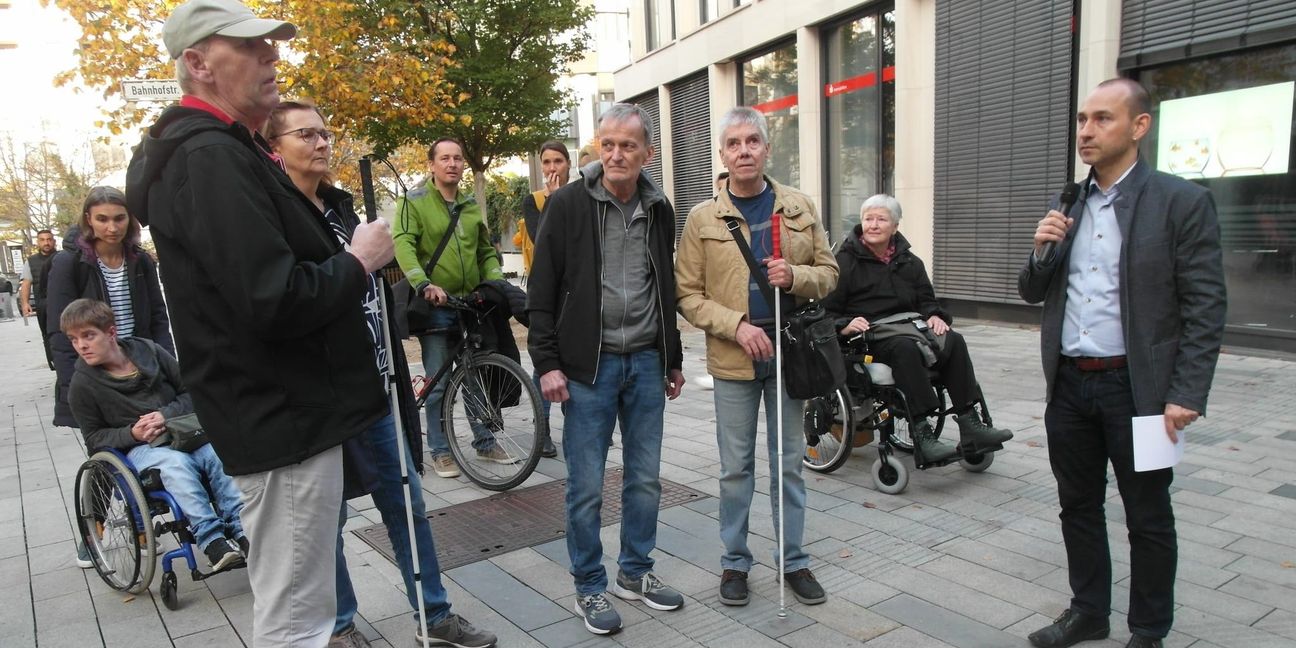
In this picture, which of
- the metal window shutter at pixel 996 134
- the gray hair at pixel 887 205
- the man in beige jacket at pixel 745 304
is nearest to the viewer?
the man in beige jacket at pixel 745 304

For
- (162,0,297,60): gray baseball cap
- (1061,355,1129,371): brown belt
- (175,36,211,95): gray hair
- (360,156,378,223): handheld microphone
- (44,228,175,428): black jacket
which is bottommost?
(1061,355,1129,371): brown belt

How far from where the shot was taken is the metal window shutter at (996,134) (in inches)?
383

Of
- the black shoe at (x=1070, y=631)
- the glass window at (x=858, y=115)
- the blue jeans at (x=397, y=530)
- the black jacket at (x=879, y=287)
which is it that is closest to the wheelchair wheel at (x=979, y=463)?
the black jacket at (x=879, y=287)

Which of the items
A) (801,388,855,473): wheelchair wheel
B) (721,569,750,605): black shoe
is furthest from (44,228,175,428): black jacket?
(801,388,855,473): wheelchair wheel

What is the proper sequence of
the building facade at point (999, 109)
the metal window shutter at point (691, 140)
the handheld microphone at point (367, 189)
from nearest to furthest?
the handheld microphone at point (367, 189) → the building facade at point (999, 109) → the metal window shutter at point (691, 140)

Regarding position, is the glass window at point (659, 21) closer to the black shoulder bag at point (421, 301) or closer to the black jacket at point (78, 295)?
the black shoulder bag at point (421, 301)

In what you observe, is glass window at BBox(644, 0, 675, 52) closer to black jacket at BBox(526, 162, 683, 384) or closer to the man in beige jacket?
the man in beige jacket

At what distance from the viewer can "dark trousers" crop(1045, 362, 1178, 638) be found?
292cm

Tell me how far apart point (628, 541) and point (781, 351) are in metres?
1.03

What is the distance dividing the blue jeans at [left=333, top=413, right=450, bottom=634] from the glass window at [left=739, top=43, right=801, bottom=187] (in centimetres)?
1225

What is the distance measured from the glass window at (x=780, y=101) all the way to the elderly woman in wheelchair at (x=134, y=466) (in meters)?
11.9

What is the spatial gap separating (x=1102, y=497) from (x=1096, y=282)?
813 mm

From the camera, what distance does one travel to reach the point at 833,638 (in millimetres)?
3197

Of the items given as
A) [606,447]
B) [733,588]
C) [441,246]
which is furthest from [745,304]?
[441,246]
